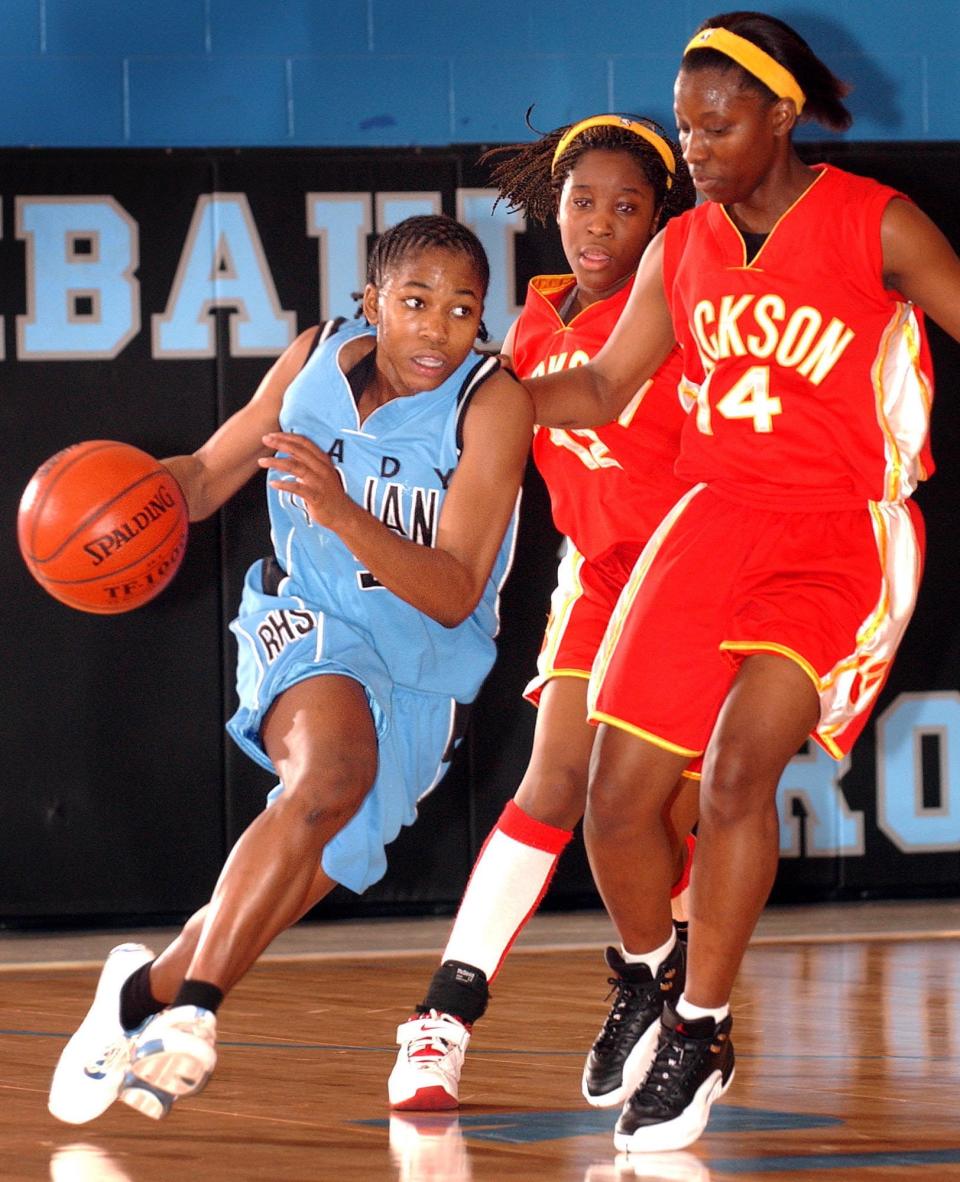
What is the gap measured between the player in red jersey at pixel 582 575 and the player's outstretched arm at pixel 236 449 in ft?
1.88

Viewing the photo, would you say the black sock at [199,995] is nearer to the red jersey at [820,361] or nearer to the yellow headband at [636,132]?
the red jersey at [820,361]

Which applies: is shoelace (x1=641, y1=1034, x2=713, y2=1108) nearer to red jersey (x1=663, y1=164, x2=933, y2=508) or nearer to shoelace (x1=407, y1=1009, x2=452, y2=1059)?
shoelace (x1=407, y1=1009, x2=452, y2=1059)

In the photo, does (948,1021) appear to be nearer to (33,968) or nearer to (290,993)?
(290,993)

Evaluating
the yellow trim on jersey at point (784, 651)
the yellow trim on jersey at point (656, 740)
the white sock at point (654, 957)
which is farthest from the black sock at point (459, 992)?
the yellow trim on jersey at point (784, 651)

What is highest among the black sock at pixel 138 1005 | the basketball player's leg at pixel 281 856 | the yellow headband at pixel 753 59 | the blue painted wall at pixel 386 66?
the blue painted wall at pixel 386 66

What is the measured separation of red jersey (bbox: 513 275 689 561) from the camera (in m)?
3.57

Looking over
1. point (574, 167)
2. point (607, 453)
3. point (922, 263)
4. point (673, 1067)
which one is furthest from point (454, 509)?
point (574, 167)

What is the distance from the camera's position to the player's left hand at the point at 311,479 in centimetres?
280

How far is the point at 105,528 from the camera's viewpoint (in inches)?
124

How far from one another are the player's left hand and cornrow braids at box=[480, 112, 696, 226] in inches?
45.0

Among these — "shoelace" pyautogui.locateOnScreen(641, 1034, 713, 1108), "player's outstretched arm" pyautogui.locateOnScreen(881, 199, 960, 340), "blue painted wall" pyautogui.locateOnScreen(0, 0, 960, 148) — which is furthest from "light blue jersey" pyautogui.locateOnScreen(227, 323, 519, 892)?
"blue painted wall" pyautogui.locateOnScreen(0, 0, 960, 148)

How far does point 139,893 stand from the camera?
6.02 metres

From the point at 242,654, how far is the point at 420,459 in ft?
1.39

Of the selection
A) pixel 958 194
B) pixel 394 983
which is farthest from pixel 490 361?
pixel 958 194
